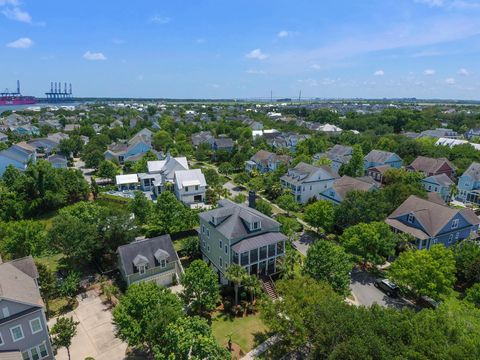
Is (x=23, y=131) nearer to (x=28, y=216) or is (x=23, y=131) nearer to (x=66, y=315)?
(x=28, y=216)

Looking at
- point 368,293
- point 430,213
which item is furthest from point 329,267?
point 430,213

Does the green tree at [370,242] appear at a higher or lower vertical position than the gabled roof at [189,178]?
lower

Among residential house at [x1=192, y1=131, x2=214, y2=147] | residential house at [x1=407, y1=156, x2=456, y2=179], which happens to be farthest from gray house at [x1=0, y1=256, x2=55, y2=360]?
residential house at [x1=192, y1=131, x2=214, y2=147]

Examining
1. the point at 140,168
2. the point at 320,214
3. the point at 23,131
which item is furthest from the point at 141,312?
the point at 23,131

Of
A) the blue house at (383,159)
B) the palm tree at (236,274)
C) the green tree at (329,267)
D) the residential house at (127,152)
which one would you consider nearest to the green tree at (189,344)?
the palm tree at (236,274)

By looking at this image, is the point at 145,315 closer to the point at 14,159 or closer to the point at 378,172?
the point at 378,172

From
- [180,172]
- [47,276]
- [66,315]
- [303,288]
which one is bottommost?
[66,315]

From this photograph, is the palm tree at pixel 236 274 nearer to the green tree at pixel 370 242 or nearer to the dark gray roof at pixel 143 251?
the dark gray roof at pixel 143 251
